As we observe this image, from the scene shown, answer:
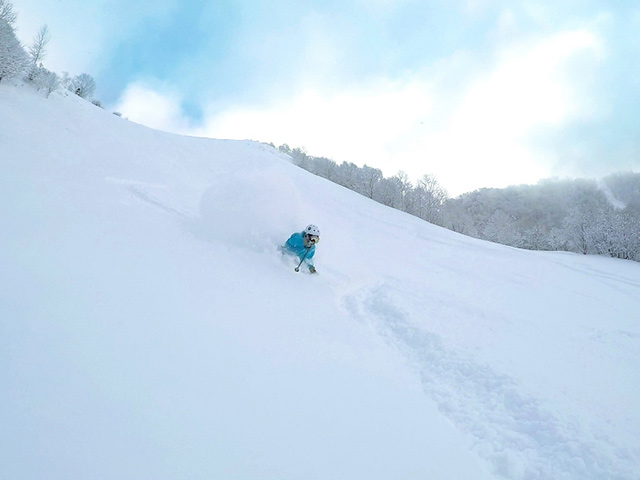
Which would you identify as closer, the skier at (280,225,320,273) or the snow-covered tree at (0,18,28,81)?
the skier at (280,225,320,273)

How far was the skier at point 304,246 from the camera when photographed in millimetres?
7320

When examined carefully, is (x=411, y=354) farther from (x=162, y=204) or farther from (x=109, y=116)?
(x=109, y=116)

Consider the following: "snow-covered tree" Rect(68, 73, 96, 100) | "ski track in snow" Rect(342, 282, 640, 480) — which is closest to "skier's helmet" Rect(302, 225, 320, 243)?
"ski track in snow" Rect(342, 282, 640, 480)

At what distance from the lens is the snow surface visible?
2.03 metres

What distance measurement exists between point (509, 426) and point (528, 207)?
91600mm

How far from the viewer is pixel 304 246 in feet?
24.7

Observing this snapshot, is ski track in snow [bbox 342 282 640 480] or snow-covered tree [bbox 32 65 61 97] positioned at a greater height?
snow-covered tree [bbox 32 65 61 97]

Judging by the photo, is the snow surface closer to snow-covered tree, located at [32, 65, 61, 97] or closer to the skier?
the skier

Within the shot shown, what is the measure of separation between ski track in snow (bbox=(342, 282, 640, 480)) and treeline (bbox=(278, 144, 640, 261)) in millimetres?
31310

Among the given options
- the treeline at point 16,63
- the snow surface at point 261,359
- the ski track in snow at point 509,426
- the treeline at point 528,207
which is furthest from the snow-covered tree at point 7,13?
the treeline at point 528,207

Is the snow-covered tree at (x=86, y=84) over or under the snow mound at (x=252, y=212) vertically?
over

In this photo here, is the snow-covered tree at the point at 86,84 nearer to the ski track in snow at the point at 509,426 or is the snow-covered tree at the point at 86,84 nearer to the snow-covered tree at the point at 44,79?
the snow-covered tree at the point at 44,79

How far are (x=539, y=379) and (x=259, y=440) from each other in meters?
3.63

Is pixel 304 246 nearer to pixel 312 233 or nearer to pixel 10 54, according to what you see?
pixel 312 233
